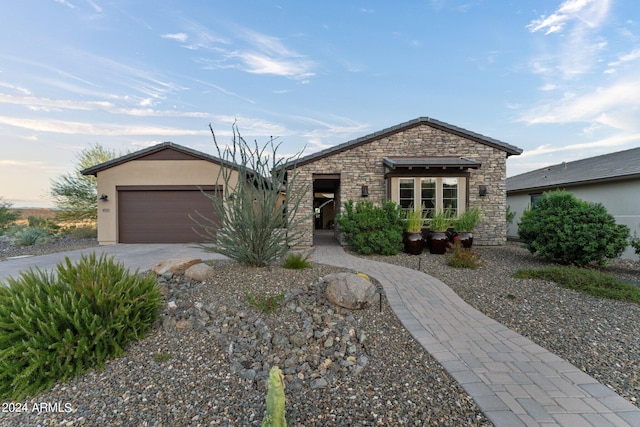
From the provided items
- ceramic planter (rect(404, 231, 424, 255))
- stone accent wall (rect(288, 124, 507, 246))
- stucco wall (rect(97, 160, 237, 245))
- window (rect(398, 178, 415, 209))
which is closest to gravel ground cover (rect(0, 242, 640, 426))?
ceramic planter (rect(404, 231, 424, 255))

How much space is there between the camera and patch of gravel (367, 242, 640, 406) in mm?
2602

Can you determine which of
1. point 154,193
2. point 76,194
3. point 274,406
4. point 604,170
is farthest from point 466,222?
point 76,194

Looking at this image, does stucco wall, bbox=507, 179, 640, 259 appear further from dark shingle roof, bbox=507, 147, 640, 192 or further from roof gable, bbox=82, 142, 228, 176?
roof gable, bbox=82, 142, 228, 176

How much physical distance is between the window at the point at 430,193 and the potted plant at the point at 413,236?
4.76ft

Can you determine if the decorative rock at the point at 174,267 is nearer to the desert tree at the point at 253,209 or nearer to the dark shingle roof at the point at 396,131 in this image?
the desert tree at the point at 253,209

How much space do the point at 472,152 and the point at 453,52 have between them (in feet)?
11.4

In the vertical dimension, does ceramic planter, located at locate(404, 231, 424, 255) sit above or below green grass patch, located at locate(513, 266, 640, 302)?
above

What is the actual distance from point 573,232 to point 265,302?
745 cm

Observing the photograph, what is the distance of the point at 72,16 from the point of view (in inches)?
263

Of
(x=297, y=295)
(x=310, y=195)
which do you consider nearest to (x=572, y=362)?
(x=297, y=295)

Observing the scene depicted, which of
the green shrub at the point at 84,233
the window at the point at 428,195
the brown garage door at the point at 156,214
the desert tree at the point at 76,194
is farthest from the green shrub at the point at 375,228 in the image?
the desert tree at the point at 76,194

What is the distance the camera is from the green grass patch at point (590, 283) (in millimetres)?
4512

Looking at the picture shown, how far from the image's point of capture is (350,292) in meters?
3.62

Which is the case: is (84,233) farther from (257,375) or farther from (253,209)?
(257,375)
